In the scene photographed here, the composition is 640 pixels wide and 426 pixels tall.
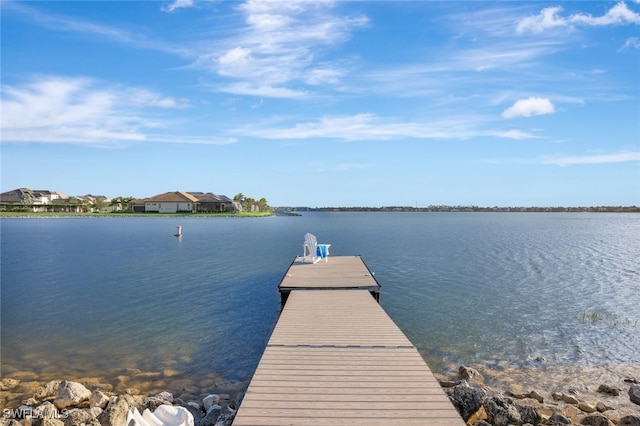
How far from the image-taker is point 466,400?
712 cm

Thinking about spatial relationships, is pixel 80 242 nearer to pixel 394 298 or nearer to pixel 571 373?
pixel 394 298

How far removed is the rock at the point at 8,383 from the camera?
888 cm

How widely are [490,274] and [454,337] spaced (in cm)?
1273

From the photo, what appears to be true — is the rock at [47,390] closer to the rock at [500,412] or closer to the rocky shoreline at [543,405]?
the rocky shoreline at [543,405]

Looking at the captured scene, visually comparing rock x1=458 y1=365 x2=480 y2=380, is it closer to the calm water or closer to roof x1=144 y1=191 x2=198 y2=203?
the calm water

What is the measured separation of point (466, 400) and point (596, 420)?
213 cm

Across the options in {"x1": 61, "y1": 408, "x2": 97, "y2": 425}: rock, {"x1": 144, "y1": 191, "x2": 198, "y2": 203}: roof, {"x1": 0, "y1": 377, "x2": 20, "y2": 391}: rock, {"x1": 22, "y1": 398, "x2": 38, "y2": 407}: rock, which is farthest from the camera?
{"x1": 144, "y1": 191, "x2": 198, "y2": 203}: roof

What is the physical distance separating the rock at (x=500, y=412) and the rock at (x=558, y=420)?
524mm

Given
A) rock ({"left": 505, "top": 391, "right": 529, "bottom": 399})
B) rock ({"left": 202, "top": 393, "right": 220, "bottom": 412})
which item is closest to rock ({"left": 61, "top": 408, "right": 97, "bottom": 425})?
rock ({"left": 202, "top": 393, "right": 220, "bottom": 412})

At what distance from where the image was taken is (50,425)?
640 cm

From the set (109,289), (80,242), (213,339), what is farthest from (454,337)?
(80,242)

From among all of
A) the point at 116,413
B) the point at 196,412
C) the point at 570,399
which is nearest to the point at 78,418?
the point at 116,413

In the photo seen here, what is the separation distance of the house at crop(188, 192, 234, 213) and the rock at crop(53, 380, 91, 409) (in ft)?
363

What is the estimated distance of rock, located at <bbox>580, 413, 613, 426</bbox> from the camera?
22.6 ft
